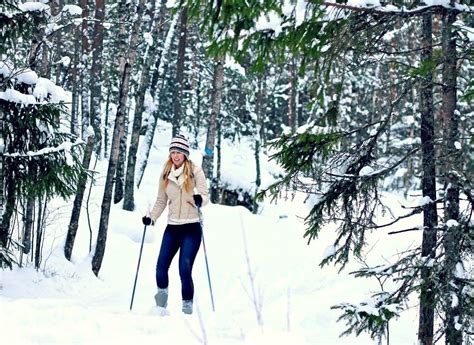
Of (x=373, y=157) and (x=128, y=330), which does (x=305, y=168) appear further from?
(x=128, y=330)

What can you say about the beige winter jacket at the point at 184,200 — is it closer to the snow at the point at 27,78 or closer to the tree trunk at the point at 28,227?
the snow at the point at 27,78

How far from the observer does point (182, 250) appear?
7.19 meters

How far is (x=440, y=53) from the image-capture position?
182 inches

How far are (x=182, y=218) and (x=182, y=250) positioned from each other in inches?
15.9

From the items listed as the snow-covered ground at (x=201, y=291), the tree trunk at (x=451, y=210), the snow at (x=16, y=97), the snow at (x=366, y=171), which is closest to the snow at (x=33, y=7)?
the snow at (x=16, y=97)

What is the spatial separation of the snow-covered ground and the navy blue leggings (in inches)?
15.3

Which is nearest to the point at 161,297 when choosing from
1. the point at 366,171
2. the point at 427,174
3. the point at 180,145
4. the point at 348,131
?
the point at 180,145

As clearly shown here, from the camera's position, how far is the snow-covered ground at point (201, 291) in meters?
5.09

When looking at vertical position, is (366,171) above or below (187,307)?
above

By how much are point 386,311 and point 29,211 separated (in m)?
7.33

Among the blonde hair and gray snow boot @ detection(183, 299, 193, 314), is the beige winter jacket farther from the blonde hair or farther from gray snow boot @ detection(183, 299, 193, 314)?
gray snow boot @ detection(183, 299, 193, 314)

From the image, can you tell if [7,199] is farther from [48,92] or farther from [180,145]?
[180,145]

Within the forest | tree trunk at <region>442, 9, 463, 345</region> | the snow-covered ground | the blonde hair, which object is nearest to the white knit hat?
the blonde hair

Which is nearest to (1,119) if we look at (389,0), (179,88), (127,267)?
(389,0)
